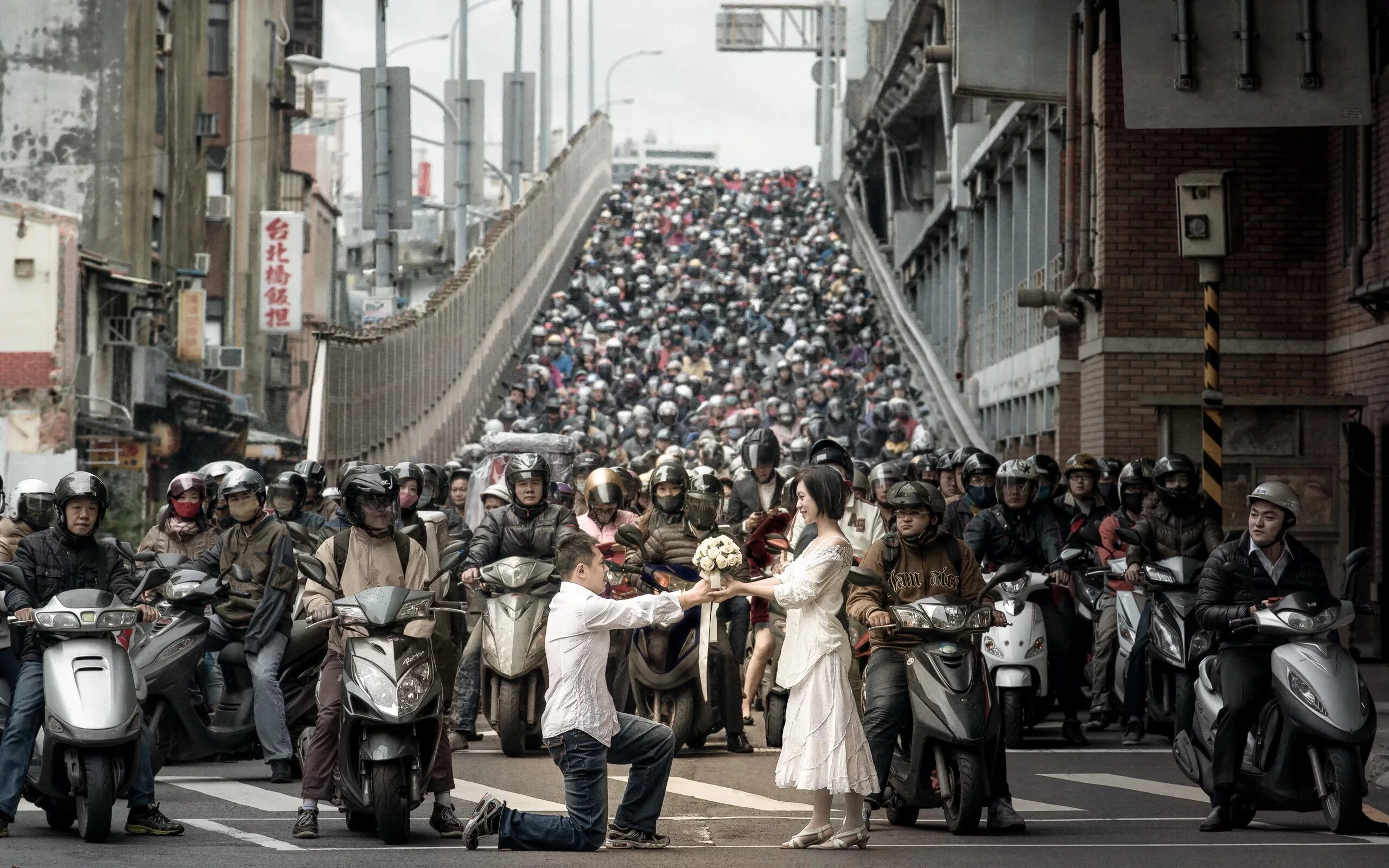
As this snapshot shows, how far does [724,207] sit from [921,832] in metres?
49.9

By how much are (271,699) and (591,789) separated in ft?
11.4

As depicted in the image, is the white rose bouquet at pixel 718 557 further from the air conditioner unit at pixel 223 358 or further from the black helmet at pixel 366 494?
the air conditioner unit at pixel 223 358

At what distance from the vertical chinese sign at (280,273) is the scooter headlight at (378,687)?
38.8 metres

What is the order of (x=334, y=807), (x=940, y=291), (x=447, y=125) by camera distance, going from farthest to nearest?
(x=940, y=291)
(x=447, y=125)
(x=334, y=807)

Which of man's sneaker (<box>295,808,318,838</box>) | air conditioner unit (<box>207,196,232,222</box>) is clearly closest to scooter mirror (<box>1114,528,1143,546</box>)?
man's sneaker (<box>295,808,318,838</box>)

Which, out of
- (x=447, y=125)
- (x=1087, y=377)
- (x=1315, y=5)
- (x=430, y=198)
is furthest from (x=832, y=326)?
(x=430, y=198)

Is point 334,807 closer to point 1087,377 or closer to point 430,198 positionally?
point 1087,377

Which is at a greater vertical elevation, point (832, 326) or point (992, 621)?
point (832, 326)

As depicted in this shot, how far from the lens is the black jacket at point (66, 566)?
1016 cm

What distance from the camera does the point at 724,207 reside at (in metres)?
59.3

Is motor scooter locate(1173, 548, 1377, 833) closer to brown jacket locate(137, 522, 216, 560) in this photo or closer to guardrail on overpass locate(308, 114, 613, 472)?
brown jacket locate(137, 522, 216, 560)

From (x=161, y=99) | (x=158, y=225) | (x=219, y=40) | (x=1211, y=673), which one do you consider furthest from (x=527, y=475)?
(x=219, y=40)

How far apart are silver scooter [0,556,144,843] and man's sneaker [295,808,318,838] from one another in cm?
78

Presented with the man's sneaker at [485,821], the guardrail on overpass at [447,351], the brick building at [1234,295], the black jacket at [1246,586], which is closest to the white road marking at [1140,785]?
the black jacket at [1246,586]
